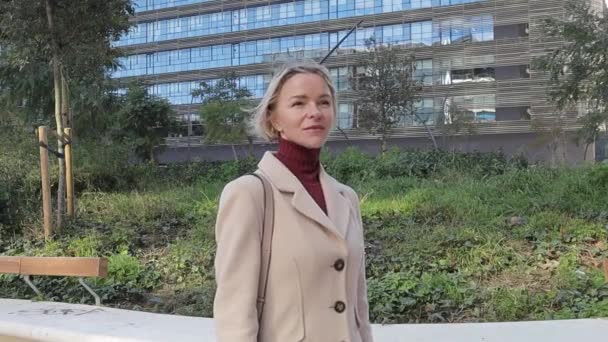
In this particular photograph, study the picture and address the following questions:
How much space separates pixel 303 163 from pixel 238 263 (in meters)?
0.36

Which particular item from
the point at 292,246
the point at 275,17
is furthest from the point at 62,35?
the point at 275,17

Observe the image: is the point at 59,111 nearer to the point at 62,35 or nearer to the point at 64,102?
the point at 64,102

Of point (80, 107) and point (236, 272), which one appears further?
point (80, 107)

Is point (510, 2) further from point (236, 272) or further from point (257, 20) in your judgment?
point (236, 272)

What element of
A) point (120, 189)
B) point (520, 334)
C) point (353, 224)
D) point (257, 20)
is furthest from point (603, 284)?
point (257, 20)

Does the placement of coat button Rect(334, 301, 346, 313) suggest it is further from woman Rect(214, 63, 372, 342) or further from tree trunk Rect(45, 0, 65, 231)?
tree trunk Rect(45, 0, 65, 231)

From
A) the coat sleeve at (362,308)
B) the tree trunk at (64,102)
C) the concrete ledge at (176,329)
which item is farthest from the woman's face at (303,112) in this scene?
the tree trunk at (64,102)

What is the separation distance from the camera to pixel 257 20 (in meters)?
54.9

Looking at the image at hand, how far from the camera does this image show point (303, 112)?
1.83m

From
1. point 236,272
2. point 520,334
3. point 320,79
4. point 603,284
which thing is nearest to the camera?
point 236,272

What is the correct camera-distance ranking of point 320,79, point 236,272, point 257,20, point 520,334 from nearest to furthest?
1. point 236,272
2. point 320,79
3. point 520,334
4. point 257,20

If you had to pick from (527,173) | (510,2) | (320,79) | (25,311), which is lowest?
(25,311)

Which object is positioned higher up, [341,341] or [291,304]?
[291,304]

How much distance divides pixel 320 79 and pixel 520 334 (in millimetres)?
3243
